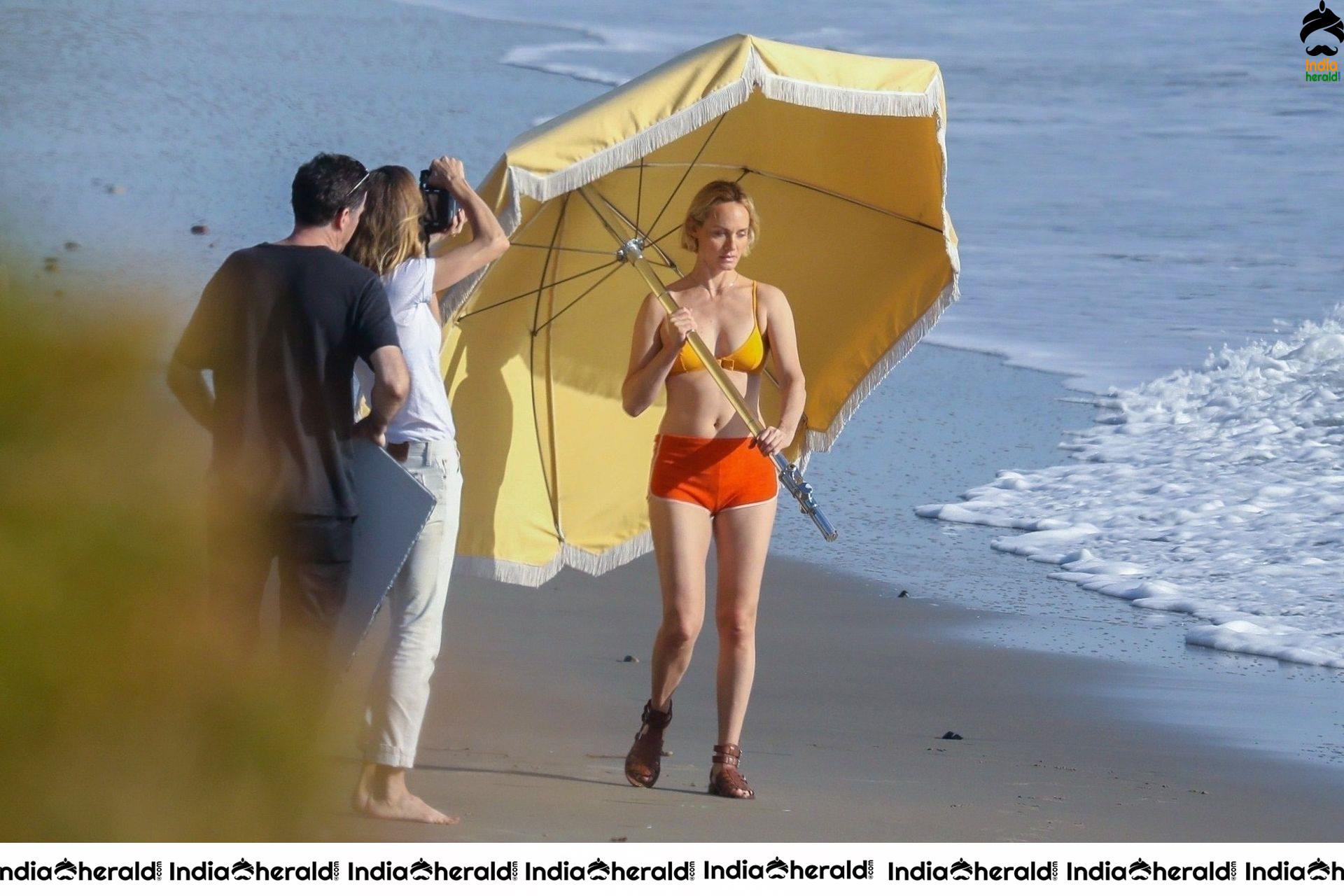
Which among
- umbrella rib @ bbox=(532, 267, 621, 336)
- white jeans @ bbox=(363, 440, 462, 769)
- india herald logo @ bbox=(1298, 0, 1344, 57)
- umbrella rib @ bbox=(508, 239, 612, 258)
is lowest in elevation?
white jeans @ bbox=(363, 440, 462, 769)

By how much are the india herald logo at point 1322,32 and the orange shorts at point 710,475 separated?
84.6ft

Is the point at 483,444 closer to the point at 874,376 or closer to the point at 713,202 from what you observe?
the point at 713,202

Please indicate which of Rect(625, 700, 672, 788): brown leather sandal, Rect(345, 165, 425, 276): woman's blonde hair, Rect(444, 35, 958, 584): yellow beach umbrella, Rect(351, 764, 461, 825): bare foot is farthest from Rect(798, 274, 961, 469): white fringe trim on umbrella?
Rect(351, 764, 461, 825): bare foot

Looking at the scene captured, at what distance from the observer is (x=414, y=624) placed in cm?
408

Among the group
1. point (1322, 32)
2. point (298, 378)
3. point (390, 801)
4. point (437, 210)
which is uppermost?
point (1322, 32)

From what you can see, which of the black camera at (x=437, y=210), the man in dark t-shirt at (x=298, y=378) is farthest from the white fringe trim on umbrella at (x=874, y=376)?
the man in dark t-shirt at (x=298, y=378)

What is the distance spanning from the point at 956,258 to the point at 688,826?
204 centimetres

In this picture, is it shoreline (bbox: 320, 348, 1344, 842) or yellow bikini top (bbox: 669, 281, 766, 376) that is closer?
shoreline (bbox: 320, 348, 1344, 842)

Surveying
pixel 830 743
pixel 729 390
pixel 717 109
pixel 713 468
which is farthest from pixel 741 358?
pixel 830 743

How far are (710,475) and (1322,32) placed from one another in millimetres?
26636

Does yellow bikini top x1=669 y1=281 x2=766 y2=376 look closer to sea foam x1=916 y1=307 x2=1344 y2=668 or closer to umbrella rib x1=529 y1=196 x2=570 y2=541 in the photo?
umbrella rib x1=529 y1=196 x2=570 y2=541

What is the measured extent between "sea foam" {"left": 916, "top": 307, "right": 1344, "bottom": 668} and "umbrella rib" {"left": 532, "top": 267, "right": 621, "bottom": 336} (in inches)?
123

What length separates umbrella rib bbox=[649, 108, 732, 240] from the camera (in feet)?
17.5

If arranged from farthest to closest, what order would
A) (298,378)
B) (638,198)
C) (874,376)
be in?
(874,376)
(638,198)
(298,378)
